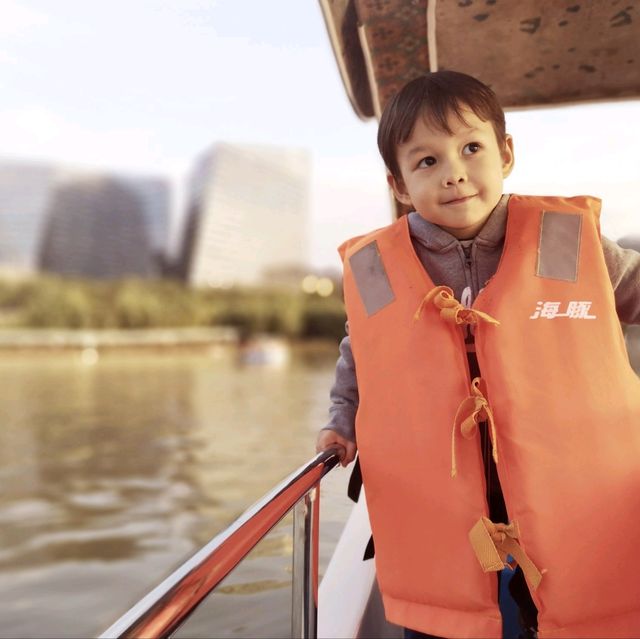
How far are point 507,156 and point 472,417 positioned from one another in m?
0.46

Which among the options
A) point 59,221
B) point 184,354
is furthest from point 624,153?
point 59,221

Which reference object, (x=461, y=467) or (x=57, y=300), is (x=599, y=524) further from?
(x=57, y=300)

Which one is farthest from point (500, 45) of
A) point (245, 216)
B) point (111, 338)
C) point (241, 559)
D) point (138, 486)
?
point (245, 216)

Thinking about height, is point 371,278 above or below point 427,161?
below

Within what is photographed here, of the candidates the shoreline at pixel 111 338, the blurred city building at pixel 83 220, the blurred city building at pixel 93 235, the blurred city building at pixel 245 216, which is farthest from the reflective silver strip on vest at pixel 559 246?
the blurred city building at pixel 93 235

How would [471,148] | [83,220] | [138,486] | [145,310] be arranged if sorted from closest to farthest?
[471,148] < [138,486] < [145,310] < [83,220]

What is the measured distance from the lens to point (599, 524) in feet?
3.83

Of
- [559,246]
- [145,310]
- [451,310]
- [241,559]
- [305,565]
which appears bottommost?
[145,310]

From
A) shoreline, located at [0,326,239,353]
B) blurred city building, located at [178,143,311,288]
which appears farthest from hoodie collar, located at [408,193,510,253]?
blurred city building, located at [178,143,311,288]

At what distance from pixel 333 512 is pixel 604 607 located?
1.73ft

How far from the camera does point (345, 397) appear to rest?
56.7 inches

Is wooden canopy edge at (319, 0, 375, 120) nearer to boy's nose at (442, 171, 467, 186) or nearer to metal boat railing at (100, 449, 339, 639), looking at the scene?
boy's nose at (442, 171, 467, 186)

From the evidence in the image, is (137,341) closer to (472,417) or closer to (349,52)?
(349,52)

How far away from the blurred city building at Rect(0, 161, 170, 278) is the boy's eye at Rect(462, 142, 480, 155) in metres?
66.7
